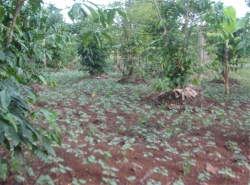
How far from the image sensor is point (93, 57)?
9.48 m

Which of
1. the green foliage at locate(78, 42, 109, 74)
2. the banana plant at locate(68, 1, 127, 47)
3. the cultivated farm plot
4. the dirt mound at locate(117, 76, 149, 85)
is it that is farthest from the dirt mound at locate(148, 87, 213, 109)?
the green foliage at locate(78, 42, 109, 74)

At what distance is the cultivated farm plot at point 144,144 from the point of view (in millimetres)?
2479

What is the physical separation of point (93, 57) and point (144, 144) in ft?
21.9

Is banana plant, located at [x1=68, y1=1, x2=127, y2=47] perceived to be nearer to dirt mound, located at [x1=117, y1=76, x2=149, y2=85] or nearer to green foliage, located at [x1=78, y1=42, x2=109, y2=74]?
dirt mound, located at [x1=117, y1=76, x2=149, y2=85]

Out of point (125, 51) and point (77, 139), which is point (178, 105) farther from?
point (125, 51)

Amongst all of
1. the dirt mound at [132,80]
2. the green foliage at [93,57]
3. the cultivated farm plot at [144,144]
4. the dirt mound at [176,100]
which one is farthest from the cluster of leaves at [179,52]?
the green foliage at [93,57]

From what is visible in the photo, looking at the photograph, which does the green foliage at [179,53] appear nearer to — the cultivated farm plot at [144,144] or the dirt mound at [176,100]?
the dirt mound at [176,100]

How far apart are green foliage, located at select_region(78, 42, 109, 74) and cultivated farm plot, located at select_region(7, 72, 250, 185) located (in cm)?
403

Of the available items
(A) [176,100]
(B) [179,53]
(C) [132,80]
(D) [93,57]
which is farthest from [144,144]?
(D) [93,57]

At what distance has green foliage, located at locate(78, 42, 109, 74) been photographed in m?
9.36

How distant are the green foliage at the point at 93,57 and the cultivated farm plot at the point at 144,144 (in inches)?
159

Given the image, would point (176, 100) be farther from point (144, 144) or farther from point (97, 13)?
point (97, 13)

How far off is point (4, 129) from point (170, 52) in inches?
167

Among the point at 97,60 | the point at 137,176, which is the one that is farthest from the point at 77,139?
the point at 97,60
